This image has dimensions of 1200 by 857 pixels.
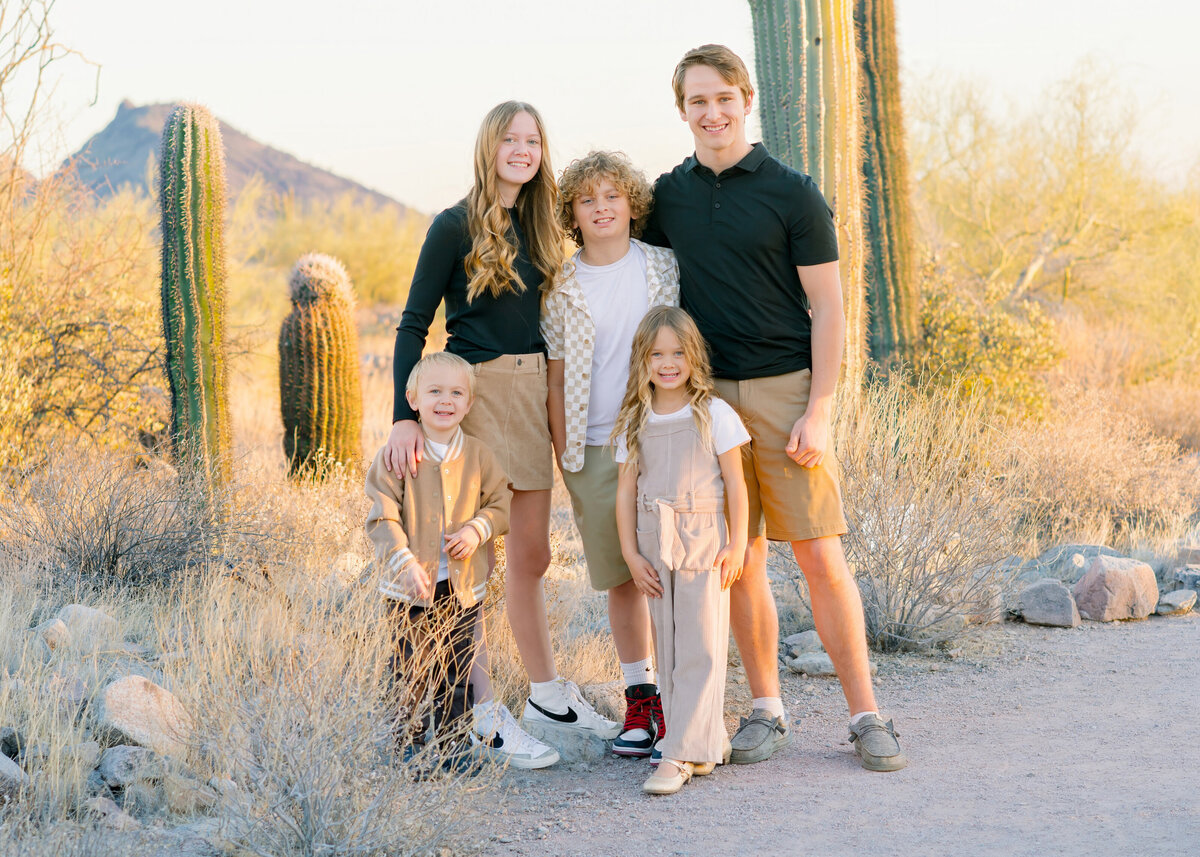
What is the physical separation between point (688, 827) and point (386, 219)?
22.3m

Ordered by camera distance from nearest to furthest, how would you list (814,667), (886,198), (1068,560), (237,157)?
(814,667) → (1068,560) → (886,198) → (237,157)

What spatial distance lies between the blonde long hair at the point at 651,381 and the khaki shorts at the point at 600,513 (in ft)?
0.42

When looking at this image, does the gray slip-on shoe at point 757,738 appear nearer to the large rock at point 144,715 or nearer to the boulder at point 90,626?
the large rock at point 144,715

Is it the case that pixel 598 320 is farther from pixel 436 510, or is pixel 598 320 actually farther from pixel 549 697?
pixel 549 697

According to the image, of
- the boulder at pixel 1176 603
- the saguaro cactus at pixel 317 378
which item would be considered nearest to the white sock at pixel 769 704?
the boulder at pixel 1176 603

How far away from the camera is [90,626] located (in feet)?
14.6

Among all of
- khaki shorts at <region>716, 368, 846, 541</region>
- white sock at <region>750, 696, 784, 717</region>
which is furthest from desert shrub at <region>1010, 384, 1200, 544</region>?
khaki shorts at <region>716, 368, 846, 541</region>

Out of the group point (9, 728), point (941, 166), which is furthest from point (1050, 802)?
point (941, 166)

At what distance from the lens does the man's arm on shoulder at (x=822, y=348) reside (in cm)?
354

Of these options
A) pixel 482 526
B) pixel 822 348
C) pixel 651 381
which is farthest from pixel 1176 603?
pixel 482 526

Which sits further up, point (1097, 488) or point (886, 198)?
point (886, 198)

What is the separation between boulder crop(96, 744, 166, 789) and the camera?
10.9 ft

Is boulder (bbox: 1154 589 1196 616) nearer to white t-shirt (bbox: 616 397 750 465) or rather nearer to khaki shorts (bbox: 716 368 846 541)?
khaki shorts (bbox: 716 368 846 541)

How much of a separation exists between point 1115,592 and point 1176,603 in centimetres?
48
